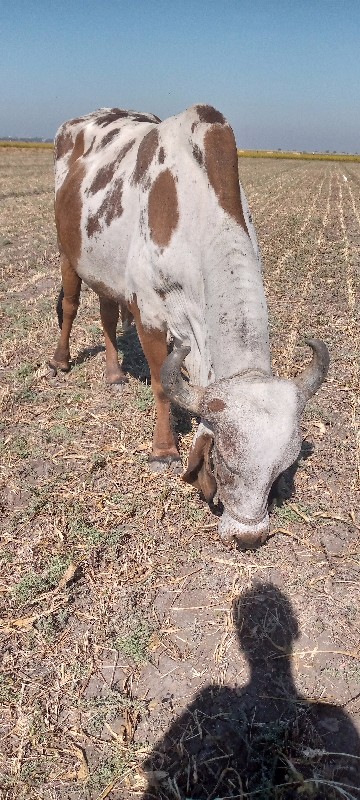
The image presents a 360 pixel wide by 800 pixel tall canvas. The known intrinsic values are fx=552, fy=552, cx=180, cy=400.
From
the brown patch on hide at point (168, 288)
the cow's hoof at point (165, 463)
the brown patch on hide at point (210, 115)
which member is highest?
the brown patch on hide at point (210, 115)

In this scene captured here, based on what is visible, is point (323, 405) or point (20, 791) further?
point (323, 405)

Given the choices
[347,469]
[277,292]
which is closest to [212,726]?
[347,469]

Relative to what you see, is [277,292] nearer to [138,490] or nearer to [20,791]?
[138,490]

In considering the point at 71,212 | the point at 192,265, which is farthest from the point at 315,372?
the point at 71,212

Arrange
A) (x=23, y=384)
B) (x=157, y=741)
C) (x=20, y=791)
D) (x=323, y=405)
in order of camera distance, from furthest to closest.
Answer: (x=23, y=384) < (x=323, y=405) < (x=157, y=741) < (x=20, y=791)

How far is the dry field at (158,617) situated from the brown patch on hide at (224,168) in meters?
1.91

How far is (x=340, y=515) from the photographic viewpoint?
4512 millimetres

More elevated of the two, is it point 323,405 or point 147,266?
point 147,266

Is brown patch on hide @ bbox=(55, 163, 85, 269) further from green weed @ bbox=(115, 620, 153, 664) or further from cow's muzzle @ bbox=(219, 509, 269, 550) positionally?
green weed @ bbox=(115, 620, 153, 664)

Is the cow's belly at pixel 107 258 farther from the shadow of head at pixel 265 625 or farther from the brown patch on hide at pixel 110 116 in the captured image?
the shadow of head at pixel 265 625

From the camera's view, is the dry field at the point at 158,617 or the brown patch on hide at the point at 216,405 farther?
the brown patch on hide at the point at 216,405

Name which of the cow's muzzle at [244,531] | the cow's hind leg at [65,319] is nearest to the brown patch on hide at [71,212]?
the cow's hind leg at [65,319]

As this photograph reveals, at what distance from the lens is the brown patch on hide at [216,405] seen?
3013 mm

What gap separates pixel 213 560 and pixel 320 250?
11887 millimetres
